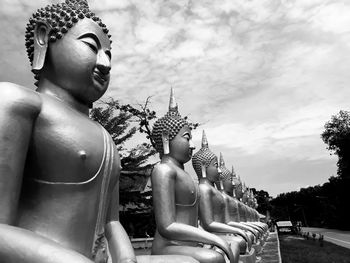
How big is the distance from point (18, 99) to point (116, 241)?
101cm

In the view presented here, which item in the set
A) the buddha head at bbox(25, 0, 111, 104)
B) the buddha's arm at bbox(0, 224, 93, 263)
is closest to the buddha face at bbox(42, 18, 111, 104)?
the buddha head at bbox(25, 0, 111, 104)

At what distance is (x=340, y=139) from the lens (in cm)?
3756

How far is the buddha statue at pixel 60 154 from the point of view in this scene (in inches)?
72.9

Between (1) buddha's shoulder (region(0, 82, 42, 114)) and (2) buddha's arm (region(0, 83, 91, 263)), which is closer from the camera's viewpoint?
(2) buddha's arm (region(0, 83, 91, 263))

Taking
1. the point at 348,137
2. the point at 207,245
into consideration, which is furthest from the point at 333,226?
the point at 207,245

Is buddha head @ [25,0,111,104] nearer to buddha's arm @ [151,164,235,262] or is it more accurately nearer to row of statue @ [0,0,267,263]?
row of statue @ [0,0,267,263]

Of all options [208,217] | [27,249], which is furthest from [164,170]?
[27,249]

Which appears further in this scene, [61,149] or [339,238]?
[339,238]

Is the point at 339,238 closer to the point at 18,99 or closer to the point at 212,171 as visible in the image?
the point at 212,171

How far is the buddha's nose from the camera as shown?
2.43 meters

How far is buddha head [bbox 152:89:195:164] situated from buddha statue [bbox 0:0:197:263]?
2.45 m

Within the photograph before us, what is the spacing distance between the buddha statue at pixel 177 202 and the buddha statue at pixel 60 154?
5.90 ft

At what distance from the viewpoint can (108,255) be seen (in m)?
2.38

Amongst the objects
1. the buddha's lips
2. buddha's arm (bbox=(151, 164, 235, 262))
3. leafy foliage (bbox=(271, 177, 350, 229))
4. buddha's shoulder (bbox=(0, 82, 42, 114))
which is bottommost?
buddha's arm (bbox=(151, 164, 235, 262))
